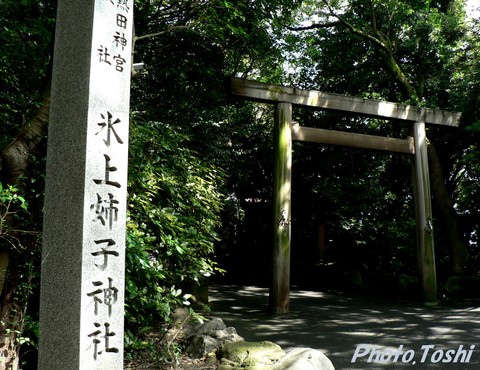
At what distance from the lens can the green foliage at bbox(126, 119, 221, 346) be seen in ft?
13.0

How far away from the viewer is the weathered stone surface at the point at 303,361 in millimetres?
3482

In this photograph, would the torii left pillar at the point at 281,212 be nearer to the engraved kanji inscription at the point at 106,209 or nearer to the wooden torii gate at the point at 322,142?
the wooden torii gate at the point at 322,142

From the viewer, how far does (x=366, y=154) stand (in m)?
11.6

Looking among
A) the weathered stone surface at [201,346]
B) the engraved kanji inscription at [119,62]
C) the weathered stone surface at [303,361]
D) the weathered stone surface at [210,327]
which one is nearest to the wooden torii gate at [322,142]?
the weathered stone surface at [210,327]

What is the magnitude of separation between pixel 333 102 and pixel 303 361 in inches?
209

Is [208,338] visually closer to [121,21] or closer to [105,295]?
[105,295]

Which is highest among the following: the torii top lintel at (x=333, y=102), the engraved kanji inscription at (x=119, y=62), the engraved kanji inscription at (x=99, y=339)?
the torii top lintel at (x=333, y=102)

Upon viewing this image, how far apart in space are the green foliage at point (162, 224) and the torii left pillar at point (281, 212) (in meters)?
1.99

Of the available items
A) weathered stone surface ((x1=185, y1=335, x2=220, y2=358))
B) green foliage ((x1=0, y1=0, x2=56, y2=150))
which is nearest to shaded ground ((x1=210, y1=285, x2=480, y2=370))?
weathered stone surface ((x1=185, y1=335, x2=220, y2=358))

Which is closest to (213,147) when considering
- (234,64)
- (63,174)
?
(234,64)

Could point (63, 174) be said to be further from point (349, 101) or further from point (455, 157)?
point (455, 157)

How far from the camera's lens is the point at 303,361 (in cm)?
354

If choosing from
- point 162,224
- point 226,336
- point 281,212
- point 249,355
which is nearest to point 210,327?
point 226,336

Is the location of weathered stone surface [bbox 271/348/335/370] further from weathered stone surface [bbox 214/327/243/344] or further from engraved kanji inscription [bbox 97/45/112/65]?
engraved kanji inscription [bbox 97/45/112/65]
